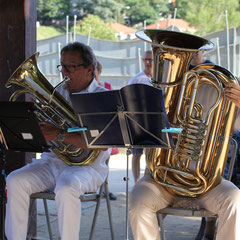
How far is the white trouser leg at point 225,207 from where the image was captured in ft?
9.22

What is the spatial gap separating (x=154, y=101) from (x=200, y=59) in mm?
2429

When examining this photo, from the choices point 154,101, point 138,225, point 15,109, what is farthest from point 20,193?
point 154,101

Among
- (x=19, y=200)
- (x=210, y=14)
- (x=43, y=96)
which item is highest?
(x=43, y=96)

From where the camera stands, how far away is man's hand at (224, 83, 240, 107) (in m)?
2.76

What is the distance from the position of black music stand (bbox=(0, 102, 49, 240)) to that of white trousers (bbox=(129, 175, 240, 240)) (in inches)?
25.9

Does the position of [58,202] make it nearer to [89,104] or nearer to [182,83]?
[89,104]

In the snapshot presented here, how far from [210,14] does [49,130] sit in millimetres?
56260

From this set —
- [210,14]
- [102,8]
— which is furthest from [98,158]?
[102,8]

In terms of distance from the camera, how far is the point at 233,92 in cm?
276

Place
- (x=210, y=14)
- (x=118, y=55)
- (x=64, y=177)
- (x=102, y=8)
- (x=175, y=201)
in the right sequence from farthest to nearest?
(x=102, y=8), (x=210, y=14), (x=118, y=55), (x=64, y=177), (x=175, y=201)

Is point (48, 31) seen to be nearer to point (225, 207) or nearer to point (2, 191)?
point (2, 191)

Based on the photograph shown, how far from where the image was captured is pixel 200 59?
493 cm

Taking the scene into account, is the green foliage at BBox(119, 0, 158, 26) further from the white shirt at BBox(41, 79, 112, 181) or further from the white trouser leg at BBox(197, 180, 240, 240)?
the white trouser leg at BBox(197, 180, 240, 240)

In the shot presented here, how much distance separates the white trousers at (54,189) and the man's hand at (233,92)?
1.16 meters
